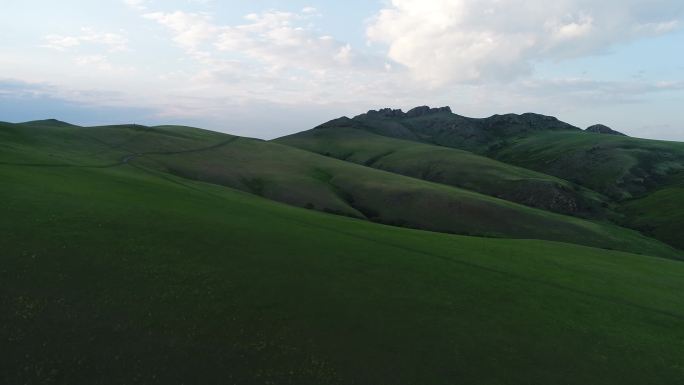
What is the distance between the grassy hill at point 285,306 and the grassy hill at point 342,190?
55.2 metres

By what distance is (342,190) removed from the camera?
14800 centimetres

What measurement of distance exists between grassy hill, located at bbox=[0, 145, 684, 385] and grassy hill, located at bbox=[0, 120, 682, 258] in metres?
55.2

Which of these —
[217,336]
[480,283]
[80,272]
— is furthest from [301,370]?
[480,283]

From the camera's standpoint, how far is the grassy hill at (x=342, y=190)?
390ft

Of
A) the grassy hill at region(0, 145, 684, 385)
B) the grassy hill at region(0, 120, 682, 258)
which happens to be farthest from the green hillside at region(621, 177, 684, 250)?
the grassy hill at region(0, 145, 684, 385)

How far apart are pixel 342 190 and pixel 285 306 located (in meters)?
109

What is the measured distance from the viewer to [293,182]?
5531 inches

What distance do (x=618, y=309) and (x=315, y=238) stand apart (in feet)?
107

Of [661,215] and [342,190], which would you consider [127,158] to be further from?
[661,215]

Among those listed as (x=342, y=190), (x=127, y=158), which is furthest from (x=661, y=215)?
(x=127, y=158)

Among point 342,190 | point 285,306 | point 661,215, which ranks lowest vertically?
point 285,306

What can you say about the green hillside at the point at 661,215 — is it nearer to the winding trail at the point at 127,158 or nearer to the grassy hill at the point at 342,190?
the grassy hill at the point at 342,190

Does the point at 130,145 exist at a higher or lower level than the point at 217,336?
higher

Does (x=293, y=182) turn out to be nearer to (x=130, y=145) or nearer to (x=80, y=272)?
(x=130, y=145)
